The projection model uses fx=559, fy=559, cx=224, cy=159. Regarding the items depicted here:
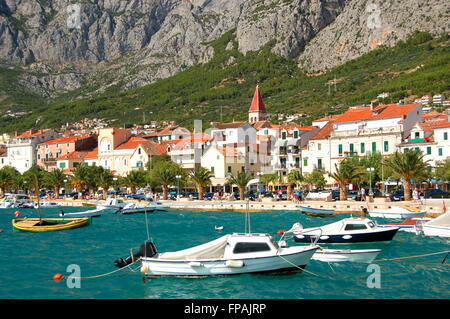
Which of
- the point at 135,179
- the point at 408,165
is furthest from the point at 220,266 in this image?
the point at 135,179

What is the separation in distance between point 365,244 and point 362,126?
44249 mm

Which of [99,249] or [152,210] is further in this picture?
[152,210]

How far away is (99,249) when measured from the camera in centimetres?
3888

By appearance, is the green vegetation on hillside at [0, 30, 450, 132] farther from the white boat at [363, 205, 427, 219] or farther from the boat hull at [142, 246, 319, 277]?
the boat hull at [142, 246, 319, 277]

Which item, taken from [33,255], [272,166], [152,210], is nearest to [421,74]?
[272,166]

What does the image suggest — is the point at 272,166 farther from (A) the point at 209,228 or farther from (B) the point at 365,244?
(B) the point at 365,244

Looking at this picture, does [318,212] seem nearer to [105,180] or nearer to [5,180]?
[105,180]

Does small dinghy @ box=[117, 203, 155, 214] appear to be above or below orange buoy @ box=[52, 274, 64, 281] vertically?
above

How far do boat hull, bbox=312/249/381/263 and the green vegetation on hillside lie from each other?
91.0m

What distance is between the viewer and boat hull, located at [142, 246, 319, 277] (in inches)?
1074

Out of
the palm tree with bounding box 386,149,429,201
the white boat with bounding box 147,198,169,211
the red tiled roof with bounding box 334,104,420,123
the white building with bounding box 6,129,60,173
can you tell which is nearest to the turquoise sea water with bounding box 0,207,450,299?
the palm tree with bounding box 386,149,429,201

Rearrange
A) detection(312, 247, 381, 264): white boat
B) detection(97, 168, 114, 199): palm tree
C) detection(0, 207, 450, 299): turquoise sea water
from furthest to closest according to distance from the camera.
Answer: detection(97, 168, 114, 199): palm tree, detection(312, 247, 381, 264): white boat, detection(0, 207, 450, 299): turquoise sea water

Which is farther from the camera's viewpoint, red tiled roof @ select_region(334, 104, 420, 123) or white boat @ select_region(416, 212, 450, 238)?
red tiled roof @ select_region(334, 104, 420, 123)

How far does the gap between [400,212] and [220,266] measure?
89.7ft
